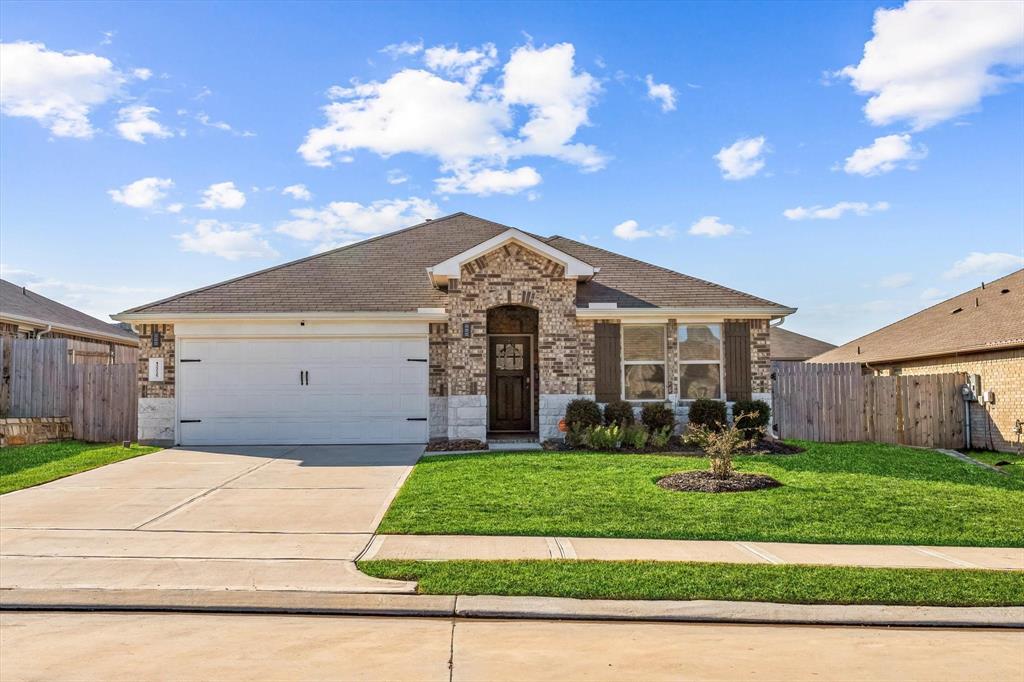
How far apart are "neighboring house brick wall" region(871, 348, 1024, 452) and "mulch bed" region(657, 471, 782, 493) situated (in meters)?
8.69

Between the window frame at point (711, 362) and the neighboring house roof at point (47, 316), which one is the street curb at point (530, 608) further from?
the neighboring house roof at point (47, 316)

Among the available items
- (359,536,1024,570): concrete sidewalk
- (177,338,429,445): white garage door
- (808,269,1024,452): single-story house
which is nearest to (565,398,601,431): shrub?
(177,338,429,445): white garage door

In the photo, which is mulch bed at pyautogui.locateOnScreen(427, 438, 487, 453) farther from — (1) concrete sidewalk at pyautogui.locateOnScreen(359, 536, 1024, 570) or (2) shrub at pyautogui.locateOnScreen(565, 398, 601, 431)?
(1) concrete sidewalk at pyautogui.locateOnScreen(359, 536, 1024, 570)

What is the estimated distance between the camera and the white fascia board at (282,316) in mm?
14875

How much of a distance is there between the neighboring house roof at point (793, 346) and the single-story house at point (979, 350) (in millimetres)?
8748

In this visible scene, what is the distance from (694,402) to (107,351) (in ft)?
47.5

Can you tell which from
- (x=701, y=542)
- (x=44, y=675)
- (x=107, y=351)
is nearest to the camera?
(x=44, y=675)

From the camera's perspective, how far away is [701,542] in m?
7.36

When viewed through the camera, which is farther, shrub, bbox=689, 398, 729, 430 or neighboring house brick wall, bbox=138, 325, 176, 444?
neighboring house brick wall, bbox=138, 325, 176, 444

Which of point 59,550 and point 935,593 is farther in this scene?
point 59,550

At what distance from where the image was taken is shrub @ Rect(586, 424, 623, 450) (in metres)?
13.9

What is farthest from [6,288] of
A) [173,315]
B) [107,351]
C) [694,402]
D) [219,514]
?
[694,402]

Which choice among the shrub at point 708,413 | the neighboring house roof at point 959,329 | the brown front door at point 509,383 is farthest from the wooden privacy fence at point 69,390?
the neighboring house roof at point 959,329

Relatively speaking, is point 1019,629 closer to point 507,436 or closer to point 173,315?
point 507,436
